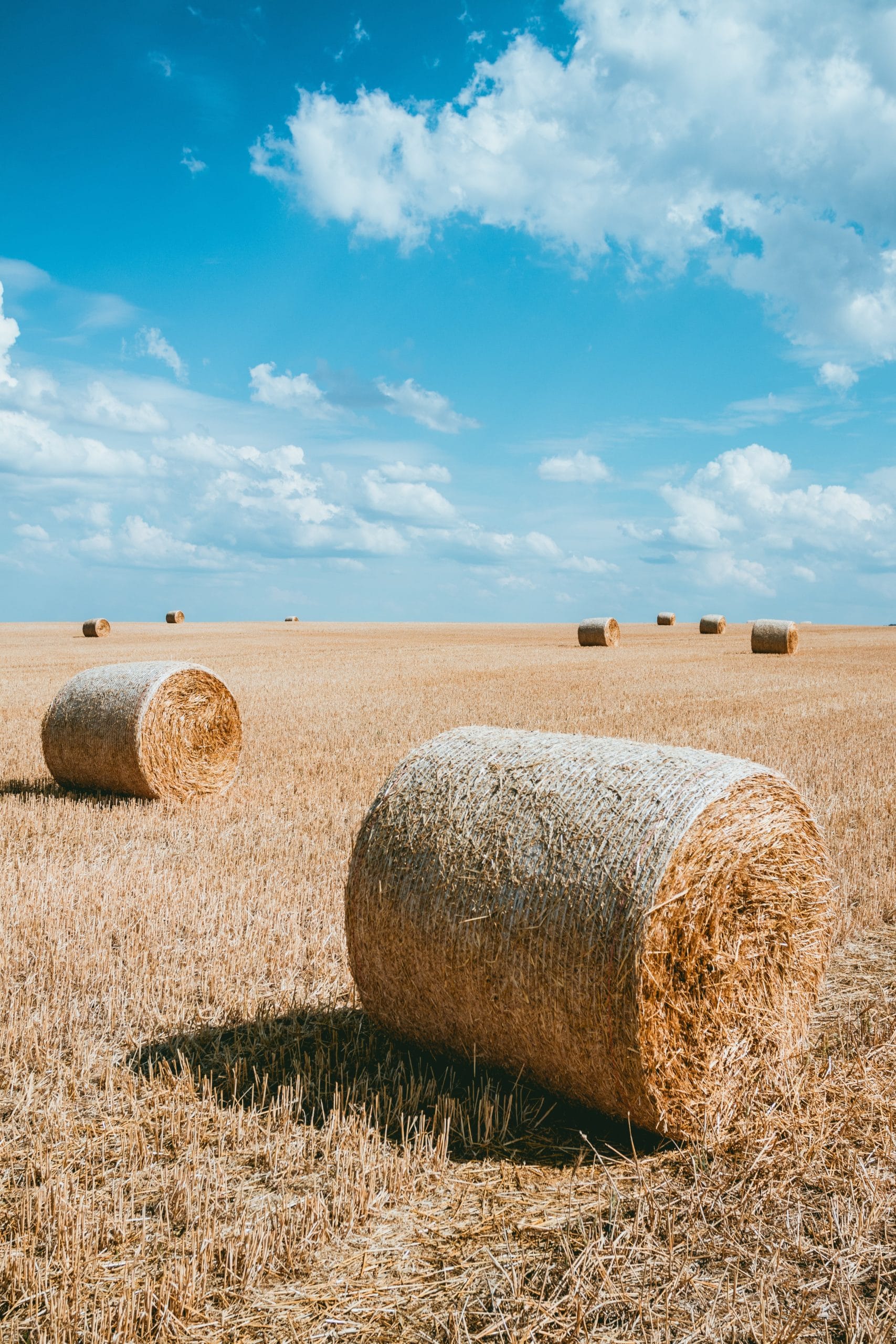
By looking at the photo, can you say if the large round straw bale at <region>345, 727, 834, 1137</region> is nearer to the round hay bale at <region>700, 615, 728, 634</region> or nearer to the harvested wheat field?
the harvested wheat field

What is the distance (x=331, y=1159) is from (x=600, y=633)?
119 ft

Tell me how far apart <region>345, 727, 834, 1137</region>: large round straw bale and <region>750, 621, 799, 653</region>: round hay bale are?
31.0 m

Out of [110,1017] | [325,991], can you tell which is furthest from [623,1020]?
[110,1017]

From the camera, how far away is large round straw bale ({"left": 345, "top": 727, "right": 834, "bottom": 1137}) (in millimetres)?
4023

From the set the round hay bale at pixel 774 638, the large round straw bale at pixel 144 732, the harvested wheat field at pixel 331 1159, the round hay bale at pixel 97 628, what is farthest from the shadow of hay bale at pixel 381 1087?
the round hay bale at pixel 97 628

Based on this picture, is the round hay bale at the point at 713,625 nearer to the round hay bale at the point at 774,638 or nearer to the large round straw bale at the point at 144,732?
the round hay bale at the point at 774,638

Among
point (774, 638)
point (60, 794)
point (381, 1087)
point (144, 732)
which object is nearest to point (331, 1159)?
point (381, 1087)

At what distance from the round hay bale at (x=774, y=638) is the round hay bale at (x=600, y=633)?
5901 millimetres

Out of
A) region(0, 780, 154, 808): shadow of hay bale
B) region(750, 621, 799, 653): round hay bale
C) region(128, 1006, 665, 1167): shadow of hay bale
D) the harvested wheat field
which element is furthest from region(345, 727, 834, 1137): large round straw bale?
region(750, 621, 799, 653): round hay bale

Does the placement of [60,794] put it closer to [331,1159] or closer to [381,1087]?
[381,1087]

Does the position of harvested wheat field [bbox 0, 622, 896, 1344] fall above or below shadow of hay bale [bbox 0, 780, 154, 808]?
below

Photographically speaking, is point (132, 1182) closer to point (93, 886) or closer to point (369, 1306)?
point (369, 1306)

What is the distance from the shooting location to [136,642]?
137ft

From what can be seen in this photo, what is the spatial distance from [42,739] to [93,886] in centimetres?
427
